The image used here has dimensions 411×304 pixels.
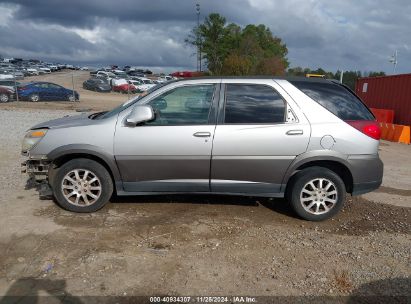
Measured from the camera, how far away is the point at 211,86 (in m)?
4.77

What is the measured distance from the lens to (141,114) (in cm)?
448

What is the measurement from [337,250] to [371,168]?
49.7 inches

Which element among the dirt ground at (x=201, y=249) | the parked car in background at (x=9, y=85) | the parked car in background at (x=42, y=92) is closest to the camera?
the dirt ground at (x=201, y=249)

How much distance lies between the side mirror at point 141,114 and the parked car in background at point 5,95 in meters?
22.1

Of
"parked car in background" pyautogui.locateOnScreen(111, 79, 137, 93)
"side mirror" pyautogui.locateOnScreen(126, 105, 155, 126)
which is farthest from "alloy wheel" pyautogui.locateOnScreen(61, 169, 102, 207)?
"parked car in background" pyautogui.locateOnScreen(111, 79, 137, 93)

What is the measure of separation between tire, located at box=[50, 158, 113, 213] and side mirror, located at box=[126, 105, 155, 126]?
2.55ft

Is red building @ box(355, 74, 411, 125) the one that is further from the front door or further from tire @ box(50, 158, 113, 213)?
tire @ box(50, 158, 113, 213)

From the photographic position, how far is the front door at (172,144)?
15.1 feet

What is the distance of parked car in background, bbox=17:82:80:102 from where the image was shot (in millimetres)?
24591

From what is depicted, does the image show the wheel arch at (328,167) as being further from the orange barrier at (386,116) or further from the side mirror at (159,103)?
the orange barrier at (386,116)

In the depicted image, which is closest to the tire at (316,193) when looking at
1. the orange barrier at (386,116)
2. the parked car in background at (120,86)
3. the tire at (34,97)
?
the orange barrier at (386,116)

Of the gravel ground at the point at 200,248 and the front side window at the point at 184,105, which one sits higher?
the front side window at the point at 184,105

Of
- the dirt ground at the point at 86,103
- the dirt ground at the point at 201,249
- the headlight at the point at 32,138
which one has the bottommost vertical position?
the dirt ground at the point at 201,249

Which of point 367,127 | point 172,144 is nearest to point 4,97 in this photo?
point 172,144
